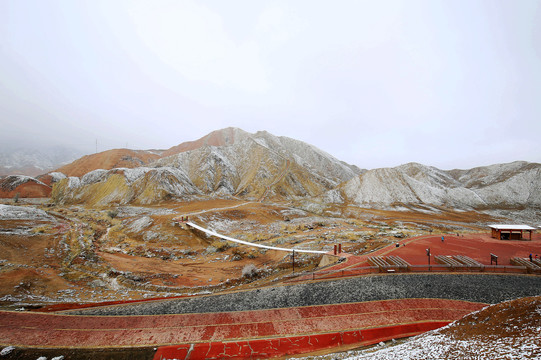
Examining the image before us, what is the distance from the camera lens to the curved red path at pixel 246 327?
12.5 metres

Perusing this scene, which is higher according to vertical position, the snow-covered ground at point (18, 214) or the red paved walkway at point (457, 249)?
the snow-covered ground at point (18, 214)

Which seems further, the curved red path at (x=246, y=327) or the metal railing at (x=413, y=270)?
the metal railing at (x=413, y=270)

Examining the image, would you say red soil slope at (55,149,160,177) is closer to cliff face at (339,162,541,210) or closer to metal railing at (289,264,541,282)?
cliff face at (339,162,541,210)

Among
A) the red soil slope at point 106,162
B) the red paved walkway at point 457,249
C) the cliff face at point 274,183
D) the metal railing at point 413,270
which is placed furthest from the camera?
the red soil slope at point 106,162

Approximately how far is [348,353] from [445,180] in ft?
346

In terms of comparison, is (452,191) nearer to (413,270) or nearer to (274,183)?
(274,183)

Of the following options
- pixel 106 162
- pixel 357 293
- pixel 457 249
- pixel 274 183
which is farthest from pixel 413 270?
pixel 106 162

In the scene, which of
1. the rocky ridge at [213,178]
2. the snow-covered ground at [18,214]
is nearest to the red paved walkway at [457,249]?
the snow-covered ground at [18,214]

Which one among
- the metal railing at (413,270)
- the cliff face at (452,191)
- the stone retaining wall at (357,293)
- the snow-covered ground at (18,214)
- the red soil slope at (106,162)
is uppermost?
the red soil slope at (106,162)

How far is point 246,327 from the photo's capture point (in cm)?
1381

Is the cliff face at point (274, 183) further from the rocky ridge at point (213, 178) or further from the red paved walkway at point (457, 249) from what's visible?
the red paved walkway at point (457, 249)

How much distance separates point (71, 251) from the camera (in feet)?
87.6

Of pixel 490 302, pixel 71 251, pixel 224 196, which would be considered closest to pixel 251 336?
pixel 490 302

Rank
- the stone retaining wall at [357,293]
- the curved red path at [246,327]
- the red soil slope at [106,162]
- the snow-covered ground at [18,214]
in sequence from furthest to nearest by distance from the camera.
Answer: the red soil slope at [106,162] → the snow-covered ground at [18,214] → the stone retaining wall at [357,293] → the curved red path at [246,327]
